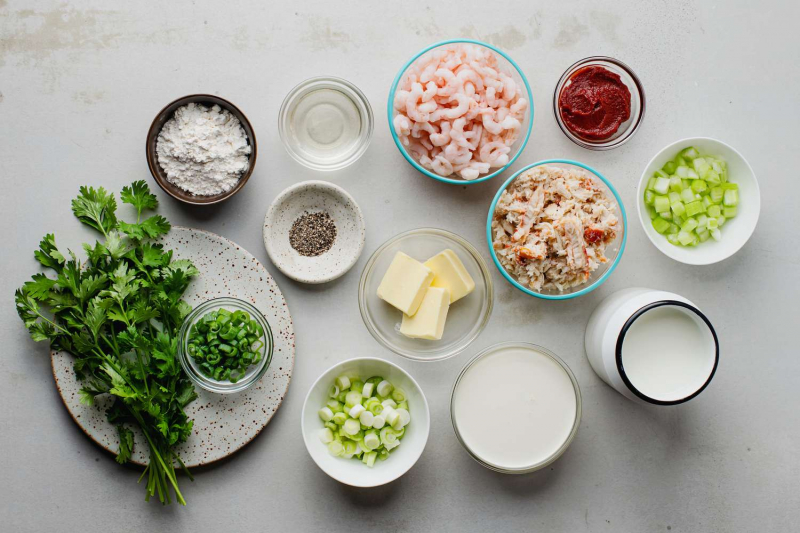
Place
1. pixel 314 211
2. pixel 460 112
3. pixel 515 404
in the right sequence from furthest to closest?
pixel 314 211 → pixel 515 404 → pixel 460 112

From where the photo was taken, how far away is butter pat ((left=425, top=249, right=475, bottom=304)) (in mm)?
1896

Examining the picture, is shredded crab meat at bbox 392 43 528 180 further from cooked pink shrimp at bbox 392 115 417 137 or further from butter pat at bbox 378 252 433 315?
butter pat at bbox 378 252 433 315

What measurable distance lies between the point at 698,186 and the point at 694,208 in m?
0.09

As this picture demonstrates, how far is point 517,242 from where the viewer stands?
6.02ft

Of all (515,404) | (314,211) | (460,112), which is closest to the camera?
(460,112)

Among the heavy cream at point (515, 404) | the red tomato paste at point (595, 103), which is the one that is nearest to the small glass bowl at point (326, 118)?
the red tomato paste at point (595, 103)

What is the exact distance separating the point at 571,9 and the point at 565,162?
0.62 m

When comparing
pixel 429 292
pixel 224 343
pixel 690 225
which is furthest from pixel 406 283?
pixel 690 225

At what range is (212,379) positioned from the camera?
1835 mm

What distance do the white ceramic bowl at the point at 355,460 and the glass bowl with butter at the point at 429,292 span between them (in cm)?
11

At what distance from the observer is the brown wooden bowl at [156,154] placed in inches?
71.8

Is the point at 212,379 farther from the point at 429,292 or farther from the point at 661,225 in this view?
the point at 661,225

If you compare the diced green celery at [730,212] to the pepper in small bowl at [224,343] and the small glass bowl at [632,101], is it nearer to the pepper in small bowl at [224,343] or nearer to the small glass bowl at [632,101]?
the small glass bowl at [632,101]

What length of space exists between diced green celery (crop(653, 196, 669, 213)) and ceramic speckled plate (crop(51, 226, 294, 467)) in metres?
1.38
